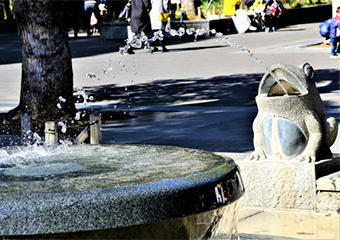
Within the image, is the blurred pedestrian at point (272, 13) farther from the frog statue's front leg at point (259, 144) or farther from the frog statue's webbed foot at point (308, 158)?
the frog statue's webbed foot at point (308, 158)

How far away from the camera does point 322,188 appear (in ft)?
22.1

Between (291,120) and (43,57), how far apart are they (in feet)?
19.6

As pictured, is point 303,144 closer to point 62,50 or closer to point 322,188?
point 322,188

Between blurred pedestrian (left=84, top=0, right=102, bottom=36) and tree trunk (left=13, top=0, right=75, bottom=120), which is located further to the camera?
blurred pedestrian (left=84, top=0, right=102, bottom=36)

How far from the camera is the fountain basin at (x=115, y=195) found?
3186 mm

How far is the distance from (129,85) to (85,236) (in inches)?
542

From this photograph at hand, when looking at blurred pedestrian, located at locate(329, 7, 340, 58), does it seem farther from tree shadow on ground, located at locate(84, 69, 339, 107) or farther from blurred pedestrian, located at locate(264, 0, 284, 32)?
blurred pedestrian, located at locate(264, 0, 284, 32)

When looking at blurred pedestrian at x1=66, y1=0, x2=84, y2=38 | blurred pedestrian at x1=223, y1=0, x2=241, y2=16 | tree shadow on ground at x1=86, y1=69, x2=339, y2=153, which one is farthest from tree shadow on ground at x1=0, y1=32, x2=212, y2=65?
tree shadow on ground at x1=86, y1=69, x2=339, y2=153

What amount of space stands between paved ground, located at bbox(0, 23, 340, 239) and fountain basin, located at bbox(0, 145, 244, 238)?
91.5 inches

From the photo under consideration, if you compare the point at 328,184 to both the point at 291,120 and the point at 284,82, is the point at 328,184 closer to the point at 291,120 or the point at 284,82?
the point at 291,120

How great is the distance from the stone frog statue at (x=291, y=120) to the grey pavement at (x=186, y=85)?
1.02 metres

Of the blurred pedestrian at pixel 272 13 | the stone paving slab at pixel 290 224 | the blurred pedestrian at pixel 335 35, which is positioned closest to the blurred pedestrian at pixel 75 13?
the blurred pedestrian at pixel 272 13

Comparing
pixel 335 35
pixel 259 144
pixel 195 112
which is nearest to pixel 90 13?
pixel 335 35

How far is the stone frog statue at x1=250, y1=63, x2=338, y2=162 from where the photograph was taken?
6883 millimetres
